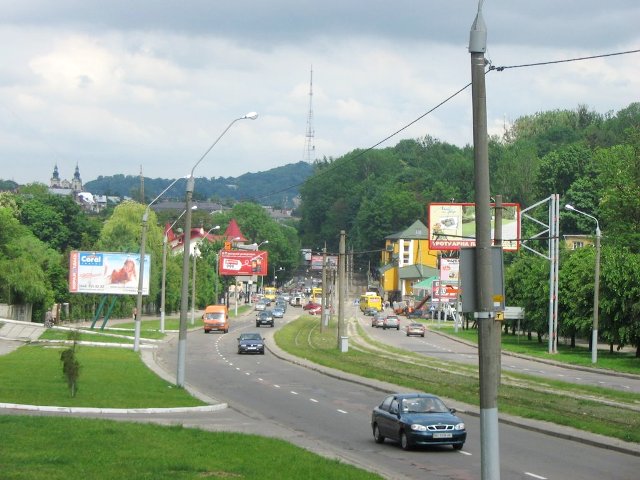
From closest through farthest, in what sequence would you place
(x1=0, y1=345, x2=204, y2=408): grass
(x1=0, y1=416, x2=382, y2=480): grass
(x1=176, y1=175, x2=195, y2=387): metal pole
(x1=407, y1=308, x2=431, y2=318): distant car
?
(x1=0, y1=416, x2=382, y2=480): grass → (x1=0, y1=345, x2=204, y2=408): grass → (x1=176, y1=175, x2=195, y2=387): metal pole → (x1=407, y1=308, x2=431, y2=318): distant car

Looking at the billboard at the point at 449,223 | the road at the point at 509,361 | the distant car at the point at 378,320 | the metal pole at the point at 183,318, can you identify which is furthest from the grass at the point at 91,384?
the distant car at the point at 378,320

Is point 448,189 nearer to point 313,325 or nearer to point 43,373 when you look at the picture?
point 313,325

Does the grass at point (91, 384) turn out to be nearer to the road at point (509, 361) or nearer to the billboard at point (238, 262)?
the road at point (509, 361)

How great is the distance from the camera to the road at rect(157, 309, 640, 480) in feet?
66.4

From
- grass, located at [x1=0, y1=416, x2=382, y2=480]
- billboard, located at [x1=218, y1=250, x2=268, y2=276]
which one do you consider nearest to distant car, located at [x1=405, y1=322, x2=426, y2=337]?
billboard, located at [x1=218, y1=250, x2=268, y2=276]

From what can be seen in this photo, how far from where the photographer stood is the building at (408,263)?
164m

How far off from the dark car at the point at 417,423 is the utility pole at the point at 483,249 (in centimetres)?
1132

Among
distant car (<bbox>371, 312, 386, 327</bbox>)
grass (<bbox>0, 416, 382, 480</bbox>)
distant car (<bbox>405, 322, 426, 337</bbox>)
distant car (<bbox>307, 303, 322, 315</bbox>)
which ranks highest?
distant car (<bbox>307, 303, 322, 315</bbox>)

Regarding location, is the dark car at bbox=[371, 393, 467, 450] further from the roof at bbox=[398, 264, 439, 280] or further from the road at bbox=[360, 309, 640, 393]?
the roof at bbox=[398, 264, 439, 280]

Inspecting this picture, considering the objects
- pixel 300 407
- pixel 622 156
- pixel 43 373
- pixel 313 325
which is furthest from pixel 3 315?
pixel 622 156

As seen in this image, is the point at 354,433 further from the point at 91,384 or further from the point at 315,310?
the point at 315,310

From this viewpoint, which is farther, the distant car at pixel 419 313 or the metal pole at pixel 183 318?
the distant car at pixel 419 313

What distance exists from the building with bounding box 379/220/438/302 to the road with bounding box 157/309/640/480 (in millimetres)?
113568

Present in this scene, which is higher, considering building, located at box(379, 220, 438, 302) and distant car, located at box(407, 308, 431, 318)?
building, located at box(379, 220, 438, 302)
